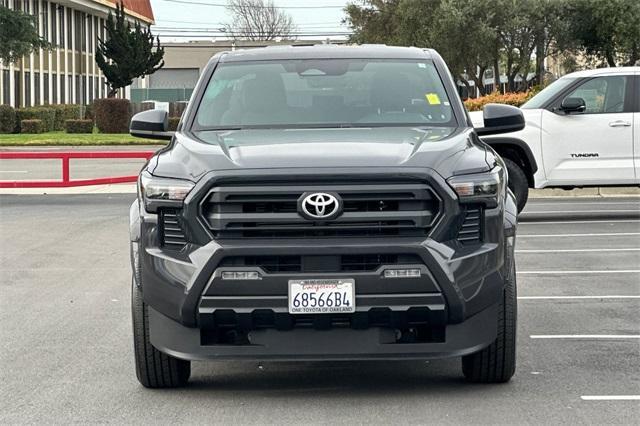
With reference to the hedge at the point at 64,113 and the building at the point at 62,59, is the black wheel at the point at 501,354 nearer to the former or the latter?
the building at the point at 62,59

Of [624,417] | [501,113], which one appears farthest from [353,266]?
[501,113]

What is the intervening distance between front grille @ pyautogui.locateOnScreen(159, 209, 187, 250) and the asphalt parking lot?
0.84 metres

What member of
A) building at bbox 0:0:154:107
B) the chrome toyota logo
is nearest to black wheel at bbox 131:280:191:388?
A: the chrome toyota logo

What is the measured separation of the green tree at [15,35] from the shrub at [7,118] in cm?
290

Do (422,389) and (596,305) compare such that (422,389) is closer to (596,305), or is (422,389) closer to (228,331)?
(228,331)

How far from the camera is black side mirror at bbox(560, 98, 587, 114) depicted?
51.6ft

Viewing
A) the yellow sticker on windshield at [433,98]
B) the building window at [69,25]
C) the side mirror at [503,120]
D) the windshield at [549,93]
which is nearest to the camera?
the yellow sticker on windshield at [433,98]

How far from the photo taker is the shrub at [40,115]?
52.3m

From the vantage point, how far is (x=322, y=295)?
624 cm

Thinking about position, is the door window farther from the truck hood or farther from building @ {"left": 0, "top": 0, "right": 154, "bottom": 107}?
building @ {"left": 0, "top": 0, "right": 154, "bottom": 107}

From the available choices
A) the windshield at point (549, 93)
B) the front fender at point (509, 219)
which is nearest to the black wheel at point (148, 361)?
the front fender at point (509, 219)

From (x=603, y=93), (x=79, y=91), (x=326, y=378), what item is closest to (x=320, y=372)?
(x=326, y=378)

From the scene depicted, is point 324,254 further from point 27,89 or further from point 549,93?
point 27,89

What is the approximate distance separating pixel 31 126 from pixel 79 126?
2403 millimetres
